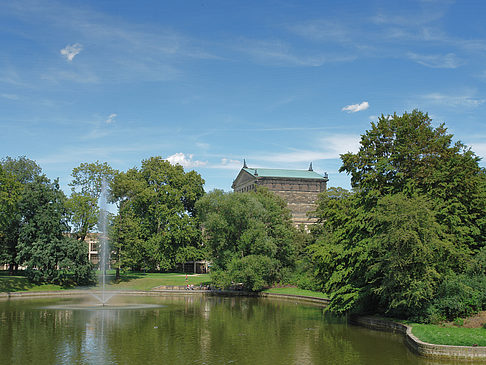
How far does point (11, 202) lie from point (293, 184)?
90.6 meters

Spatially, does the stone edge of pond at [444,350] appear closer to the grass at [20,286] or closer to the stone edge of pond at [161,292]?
the stone edge of pond at [161,292]

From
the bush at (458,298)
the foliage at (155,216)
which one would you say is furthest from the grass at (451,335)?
the foliage at (155,216)

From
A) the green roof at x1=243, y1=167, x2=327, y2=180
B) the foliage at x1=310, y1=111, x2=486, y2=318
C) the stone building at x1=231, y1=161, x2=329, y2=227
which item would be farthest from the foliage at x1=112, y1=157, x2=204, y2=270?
the green roof at x1=243, y1=167, x2=327, y2=180

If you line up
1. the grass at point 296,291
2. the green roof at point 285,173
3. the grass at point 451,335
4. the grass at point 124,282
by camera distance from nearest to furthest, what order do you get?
1. the grass at point 451,335
2. the grass at point 296,291
3. the grass at point 124,282
4. the green roof at point 285,173

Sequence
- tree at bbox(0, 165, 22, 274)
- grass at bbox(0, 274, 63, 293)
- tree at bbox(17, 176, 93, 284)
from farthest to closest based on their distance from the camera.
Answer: tree at bbox(17, 176, 93, 284)
grass at bbox(0, 274, 63, 293)
tree at bbox(0, 165, 22, 274)

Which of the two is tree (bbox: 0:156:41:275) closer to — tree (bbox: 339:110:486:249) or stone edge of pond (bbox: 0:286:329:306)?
stone edge of pond (bbox: 0:286:329:306)

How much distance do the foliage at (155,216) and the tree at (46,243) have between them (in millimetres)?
7403

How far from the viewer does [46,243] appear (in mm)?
63594

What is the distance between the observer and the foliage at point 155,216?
240ft

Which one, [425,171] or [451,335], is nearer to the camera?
[451,335]

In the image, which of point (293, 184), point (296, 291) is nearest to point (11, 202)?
point (296, 291)

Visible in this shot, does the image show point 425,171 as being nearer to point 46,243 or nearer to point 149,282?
point 149,282

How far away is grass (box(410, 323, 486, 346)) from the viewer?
24609mm

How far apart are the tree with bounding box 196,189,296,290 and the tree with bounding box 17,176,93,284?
17.7 meters
